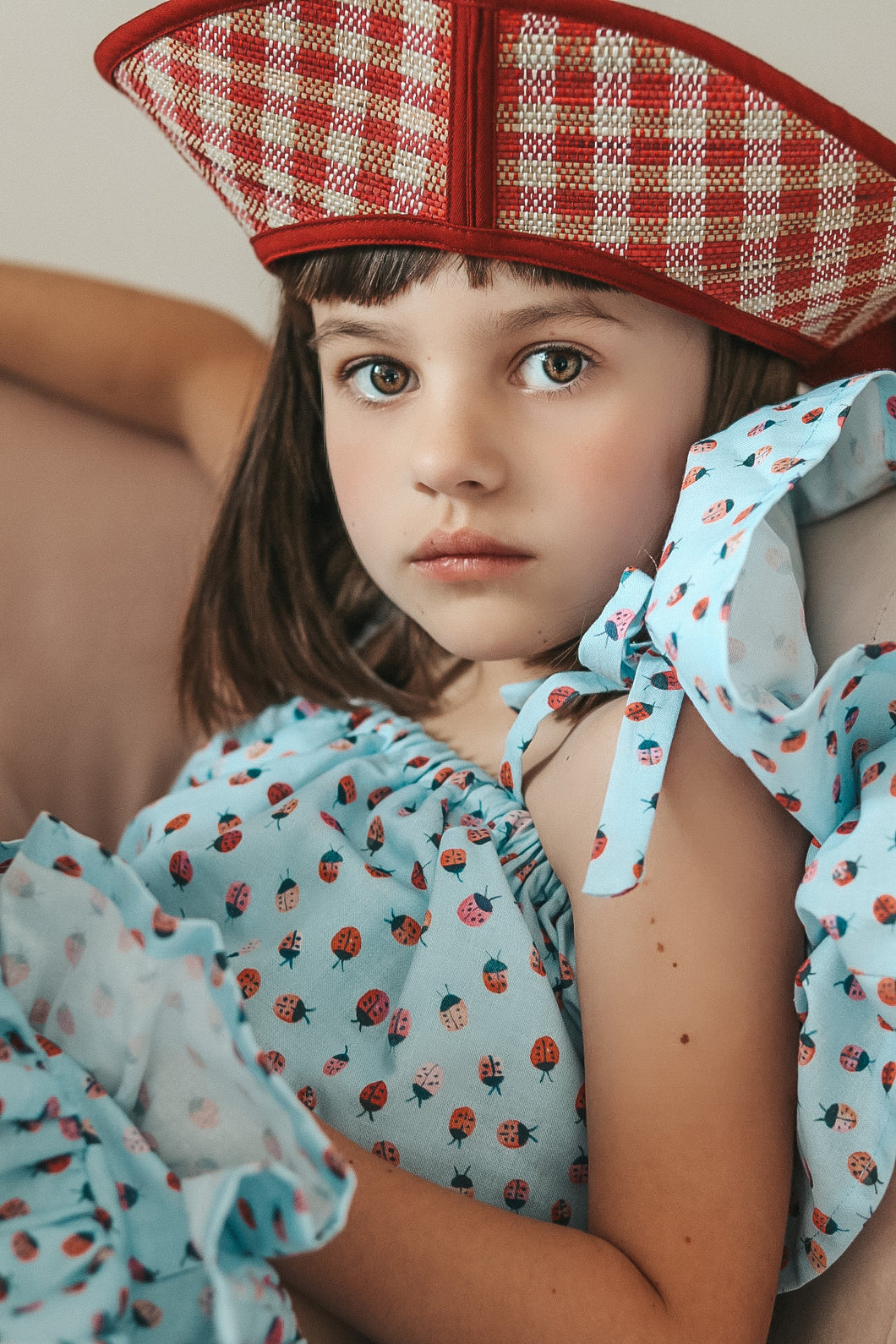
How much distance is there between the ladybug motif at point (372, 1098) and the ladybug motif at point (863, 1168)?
0.24 m

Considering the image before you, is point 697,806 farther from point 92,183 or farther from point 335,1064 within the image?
point 92,183

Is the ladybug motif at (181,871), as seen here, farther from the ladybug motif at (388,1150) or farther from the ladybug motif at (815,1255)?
the ladybug motif at (815,1255)

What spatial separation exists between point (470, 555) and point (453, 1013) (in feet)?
0.87

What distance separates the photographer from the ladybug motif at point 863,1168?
56 cm

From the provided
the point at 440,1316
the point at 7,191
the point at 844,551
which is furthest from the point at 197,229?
the point at 440,1316

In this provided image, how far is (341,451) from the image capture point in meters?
0.76

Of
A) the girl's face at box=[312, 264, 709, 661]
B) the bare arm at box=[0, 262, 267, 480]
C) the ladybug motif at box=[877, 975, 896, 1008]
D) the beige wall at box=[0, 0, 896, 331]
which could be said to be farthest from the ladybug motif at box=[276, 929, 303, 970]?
the beige wall at box=[0, 0, 896, 331]

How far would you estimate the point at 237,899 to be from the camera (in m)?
0.70

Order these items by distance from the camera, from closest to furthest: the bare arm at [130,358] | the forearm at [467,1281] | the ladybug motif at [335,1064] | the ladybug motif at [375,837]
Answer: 1. the forearm at [467,1281]
2. the ladybug motif at [335,1064]
3. the ladybug motif at [375,837]
4. the bare arm at [130,358]

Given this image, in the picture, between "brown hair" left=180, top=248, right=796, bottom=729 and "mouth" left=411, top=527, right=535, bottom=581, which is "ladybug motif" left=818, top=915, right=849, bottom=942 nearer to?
"mouth" left=411, top=527, right=535, bottom=581

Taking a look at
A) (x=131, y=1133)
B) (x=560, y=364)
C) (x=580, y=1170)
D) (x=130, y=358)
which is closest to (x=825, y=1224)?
(x=580, y=1170)

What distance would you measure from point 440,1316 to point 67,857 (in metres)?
0.27

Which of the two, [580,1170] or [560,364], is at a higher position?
[560,364]

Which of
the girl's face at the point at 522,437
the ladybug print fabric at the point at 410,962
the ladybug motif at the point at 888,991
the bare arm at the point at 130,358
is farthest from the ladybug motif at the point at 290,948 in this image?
the bare arm at the point at 130,358
